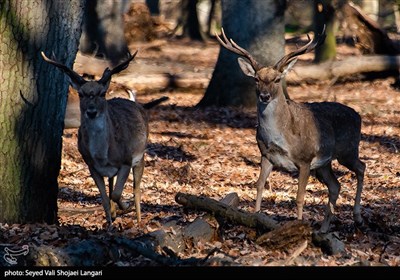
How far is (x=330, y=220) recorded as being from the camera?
416 inches

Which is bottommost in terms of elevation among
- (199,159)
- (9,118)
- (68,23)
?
(199,159)

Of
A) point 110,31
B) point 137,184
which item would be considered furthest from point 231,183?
point 110,31

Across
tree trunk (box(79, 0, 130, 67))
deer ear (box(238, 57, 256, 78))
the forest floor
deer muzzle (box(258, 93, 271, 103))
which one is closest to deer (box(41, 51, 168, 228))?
the forest floor

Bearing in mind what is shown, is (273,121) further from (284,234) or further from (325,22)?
(325,22)

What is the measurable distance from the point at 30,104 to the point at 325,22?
14.4m

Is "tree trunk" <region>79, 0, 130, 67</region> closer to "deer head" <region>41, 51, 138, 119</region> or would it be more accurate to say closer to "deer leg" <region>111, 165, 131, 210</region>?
"deer leg" <region>111, 165, 131, 210</region>

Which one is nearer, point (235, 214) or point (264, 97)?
point (235, 214)

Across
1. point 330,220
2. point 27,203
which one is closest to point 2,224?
point 27,203

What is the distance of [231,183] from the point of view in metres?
13.7

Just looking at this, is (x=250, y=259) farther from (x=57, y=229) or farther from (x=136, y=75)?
(x=136, y=75)

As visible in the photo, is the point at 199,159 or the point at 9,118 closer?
the point at 9,118

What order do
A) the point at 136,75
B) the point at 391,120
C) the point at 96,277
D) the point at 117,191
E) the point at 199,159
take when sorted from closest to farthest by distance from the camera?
the point at 96,277 < the point at 117,191 < the point at 199,159 < the point at 391,120 < the point at 136,75

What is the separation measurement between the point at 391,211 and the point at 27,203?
4535mm

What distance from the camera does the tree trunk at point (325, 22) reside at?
2297cm
